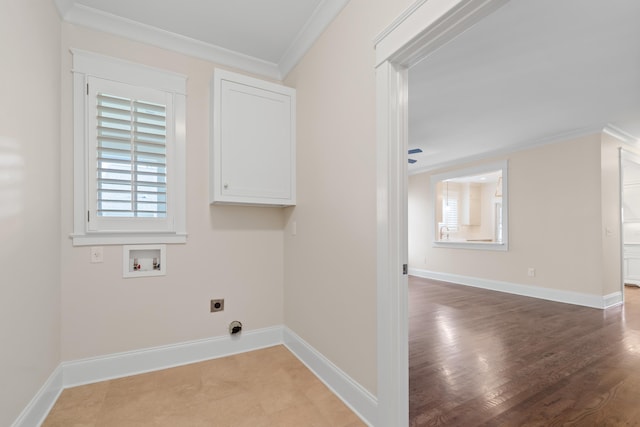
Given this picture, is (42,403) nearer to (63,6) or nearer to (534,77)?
(63,6)

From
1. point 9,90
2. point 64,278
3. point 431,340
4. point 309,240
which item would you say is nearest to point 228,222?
point 309,240

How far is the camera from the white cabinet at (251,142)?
232cm

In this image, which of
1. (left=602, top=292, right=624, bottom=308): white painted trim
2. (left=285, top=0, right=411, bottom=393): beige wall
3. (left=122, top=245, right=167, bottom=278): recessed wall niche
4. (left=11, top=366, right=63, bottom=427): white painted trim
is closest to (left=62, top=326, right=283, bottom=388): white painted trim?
(left=11, top=366, right=63, bottom=427): white painted trim

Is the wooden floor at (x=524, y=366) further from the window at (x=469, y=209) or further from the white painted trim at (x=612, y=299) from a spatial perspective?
the window at (x=469, y=209)

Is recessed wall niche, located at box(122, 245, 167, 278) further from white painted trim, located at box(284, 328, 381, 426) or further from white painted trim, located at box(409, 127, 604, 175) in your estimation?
white painted trim, located at box(409, 127, 604, 175)

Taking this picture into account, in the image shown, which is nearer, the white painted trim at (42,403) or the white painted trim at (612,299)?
the white painted trim at (42,403)

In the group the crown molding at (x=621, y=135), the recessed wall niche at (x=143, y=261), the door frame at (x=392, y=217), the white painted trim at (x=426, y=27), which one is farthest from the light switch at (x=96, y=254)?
the crown molding at (x=621, y=135)

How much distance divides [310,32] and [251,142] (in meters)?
0.96

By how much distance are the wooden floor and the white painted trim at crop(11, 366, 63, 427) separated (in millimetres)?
2053

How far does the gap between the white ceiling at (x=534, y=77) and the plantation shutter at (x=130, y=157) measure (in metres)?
2.34

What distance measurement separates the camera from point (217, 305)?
2551 millimetres

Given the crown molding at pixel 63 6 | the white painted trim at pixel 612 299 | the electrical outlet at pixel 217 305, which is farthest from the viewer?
the white painted trim at pixel 612 299

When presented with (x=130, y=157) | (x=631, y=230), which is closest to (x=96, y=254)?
(x=130, y=157)

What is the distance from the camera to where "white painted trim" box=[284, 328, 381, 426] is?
167 centimetres
